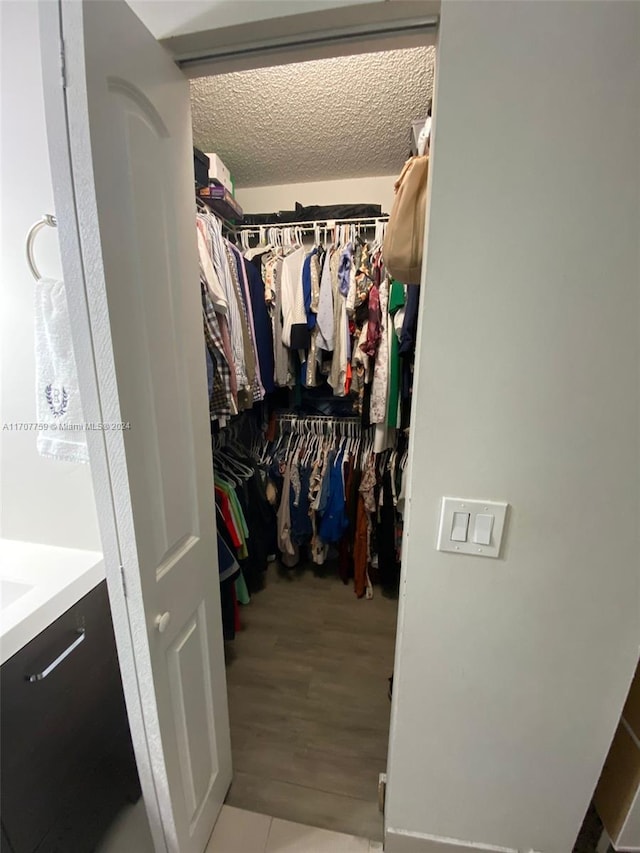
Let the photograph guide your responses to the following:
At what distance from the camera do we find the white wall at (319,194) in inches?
82.9

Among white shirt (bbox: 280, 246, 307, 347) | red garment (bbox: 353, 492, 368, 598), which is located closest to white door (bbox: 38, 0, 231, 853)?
white shirt (bbox: 280, 246, 307, 347)

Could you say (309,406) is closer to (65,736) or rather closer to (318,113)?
(318,113)

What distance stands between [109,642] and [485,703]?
102 cm

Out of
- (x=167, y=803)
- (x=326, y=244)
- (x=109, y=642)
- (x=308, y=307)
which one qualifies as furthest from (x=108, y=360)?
(x=326, y=244)

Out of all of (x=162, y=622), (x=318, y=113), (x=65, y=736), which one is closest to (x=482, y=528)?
(x=162, y=622)

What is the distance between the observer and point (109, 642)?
0.93 meters

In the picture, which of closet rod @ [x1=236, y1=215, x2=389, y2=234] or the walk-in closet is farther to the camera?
closet rod @ [x1=236, y1=215, x2=389, y2=234]

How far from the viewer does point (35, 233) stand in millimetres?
812

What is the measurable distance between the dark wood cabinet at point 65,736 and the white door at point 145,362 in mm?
184

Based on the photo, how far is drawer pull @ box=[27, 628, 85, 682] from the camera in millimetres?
729

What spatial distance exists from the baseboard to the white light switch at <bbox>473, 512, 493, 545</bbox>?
0.98 m

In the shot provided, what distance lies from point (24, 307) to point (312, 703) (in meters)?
1.80

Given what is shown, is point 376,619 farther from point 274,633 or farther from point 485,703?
point 485,703

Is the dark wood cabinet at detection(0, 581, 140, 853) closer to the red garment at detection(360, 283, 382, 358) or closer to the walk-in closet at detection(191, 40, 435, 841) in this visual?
the walk-in closet at detection(191, 40, 435, 841)
